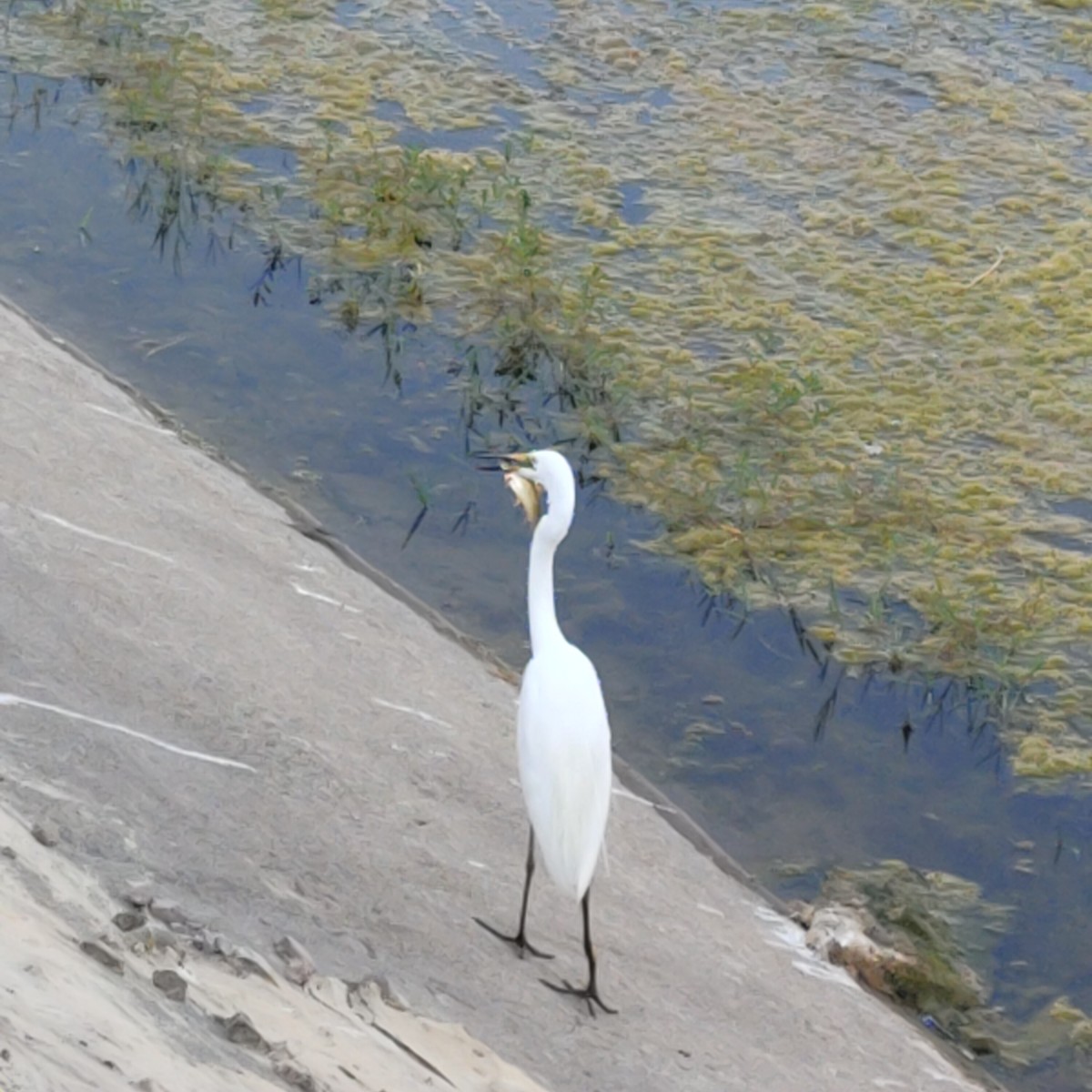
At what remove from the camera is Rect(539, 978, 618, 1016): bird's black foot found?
12.8 ft

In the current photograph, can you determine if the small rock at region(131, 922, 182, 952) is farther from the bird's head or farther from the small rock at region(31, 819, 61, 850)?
the bird's head

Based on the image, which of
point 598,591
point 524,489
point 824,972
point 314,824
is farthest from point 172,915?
point 598,591

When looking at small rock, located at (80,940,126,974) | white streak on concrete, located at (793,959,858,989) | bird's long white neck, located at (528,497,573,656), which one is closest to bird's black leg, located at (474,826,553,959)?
bird's long white neck, located at (528,497,573,656)

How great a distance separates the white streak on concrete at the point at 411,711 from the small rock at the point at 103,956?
1970 millimetres

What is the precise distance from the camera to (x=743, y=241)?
303 inches

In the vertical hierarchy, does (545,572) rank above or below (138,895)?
above

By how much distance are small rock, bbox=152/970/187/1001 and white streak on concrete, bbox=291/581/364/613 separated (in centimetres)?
241

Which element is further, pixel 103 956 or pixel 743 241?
pixel 743 241

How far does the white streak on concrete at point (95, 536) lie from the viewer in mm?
4988

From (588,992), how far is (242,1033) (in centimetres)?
116

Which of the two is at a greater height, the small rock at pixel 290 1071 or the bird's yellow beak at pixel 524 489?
the bird's yellow beak at pixel 524 489

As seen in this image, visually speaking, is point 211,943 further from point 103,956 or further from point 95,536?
point 95,536

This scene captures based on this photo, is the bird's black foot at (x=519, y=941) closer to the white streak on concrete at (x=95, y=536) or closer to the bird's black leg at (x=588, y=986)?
the bird's black leg at (x=588, y=986)

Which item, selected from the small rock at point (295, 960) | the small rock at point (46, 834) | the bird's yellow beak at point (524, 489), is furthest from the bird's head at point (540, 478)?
the small rock at point (46, 834)
